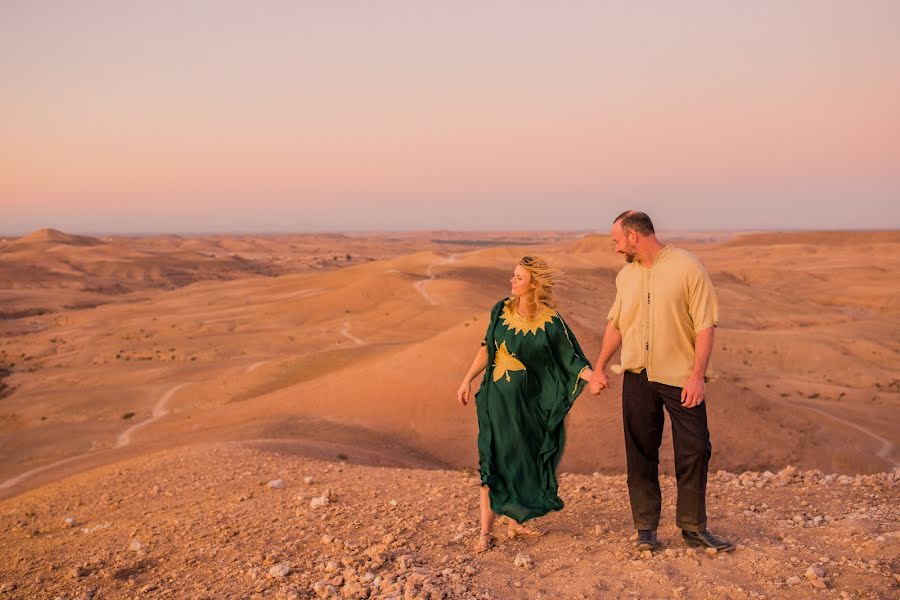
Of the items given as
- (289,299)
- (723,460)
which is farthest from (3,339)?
(723,460)

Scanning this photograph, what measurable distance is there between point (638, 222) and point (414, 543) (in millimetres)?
2936

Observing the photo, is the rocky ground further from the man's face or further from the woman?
the man's face

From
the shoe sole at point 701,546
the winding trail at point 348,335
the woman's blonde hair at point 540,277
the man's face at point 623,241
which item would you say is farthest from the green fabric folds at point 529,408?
the winding trail at point 348,335

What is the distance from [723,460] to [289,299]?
33681mm

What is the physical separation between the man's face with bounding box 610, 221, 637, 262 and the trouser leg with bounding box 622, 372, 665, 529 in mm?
819

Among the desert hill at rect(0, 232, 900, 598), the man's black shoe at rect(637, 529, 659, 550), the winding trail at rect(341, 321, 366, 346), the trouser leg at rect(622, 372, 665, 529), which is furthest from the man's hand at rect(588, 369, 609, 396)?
the winding trail at rect(341, 321, 366, 346)

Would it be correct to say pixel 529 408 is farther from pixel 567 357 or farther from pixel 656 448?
pixel 656 448

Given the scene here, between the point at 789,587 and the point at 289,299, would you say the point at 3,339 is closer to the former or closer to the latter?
the point at 289,299

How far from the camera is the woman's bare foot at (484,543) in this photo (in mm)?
5176

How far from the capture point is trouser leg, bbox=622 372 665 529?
4793mm

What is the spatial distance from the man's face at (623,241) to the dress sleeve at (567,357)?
2.61 ft

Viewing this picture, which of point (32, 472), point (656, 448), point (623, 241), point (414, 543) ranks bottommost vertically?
point (32, 472)

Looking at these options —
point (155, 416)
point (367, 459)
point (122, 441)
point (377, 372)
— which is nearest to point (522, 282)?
point (367, 459)

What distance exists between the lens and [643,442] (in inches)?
190
